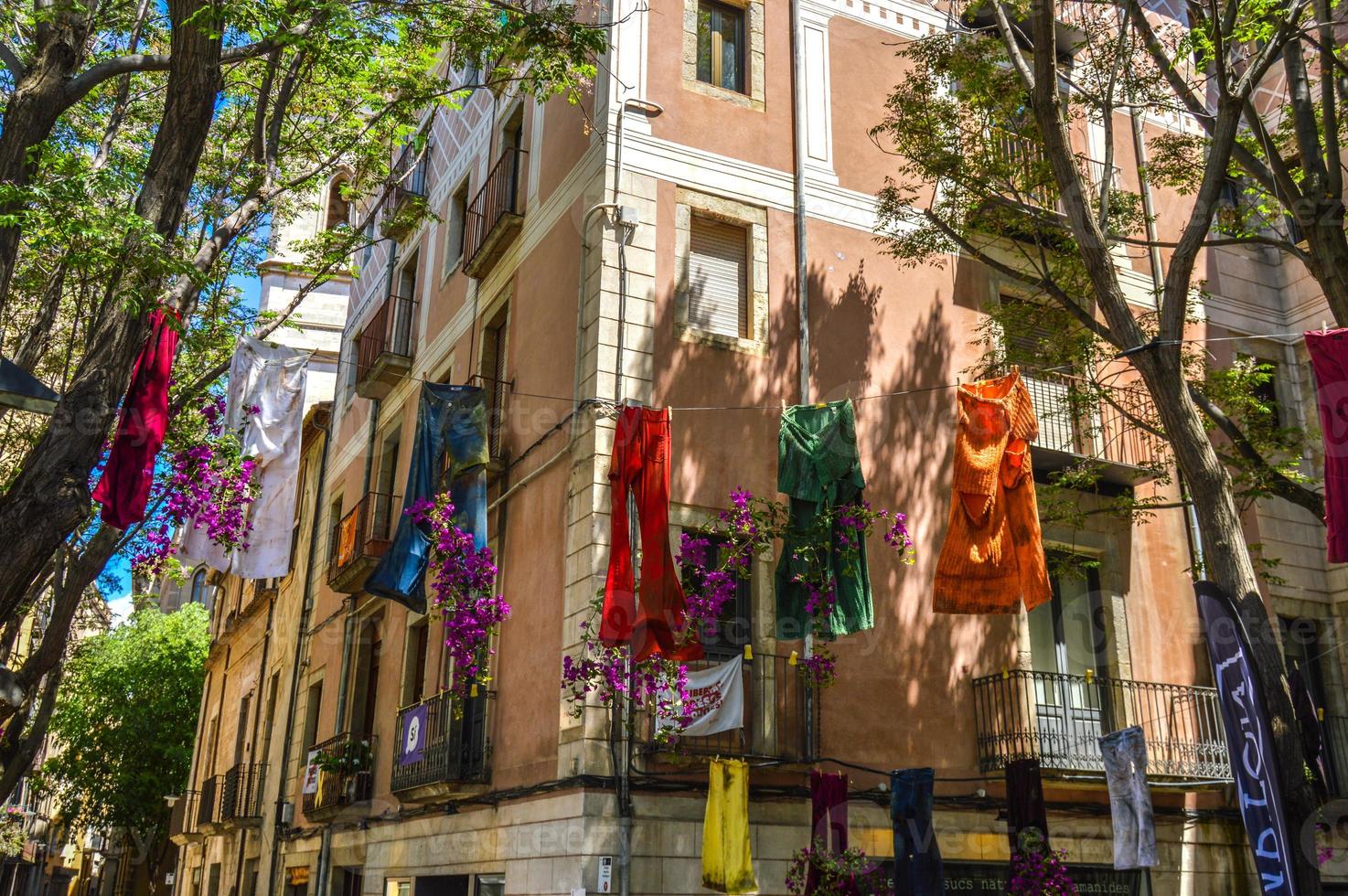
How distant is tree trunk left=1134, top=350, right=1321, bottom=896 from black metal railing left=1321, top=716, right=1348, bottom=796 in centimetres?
599

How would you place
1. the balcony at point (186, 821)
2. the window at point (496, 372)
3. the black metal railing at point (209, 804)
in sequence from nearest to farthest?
the window at point (496, 372), the black metal railing at point (209, 804), the balcony at point (186, 821)

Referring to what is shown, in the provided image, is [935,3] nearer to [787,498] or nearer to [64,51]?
[787,498]

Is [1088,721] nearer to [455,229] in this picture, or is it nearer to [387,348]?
[455,229]

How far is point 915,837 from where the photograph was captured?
11.3 metres

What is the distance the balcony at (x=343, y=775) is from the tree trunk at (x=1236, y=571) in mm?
12167

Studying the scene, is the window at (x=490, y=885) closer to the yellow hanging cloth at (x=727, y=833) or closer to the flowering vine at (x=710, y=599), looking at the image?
the flowering vine at (x=710, y=599)

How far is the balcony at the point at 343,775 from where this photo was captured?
56.5 ft

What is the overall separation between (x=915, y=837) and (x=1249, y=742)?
11.3 feet

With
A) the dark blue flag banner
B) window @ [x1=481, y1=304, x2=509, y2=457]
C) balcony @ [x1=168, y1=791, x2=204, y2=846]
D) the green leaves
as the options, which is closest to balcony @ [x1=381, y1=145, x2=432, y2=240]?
window @ [x1=481, y1=304, x2=509, y2=457]

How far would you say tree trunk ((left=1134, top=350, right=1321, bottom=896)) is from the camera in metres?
9.27

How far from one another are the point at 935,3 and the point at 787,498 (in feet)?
25.5

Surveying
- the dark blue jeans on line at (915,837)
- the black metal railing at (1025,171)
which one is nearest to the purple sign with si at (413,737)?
the dark blue jeans on line at (915,837)

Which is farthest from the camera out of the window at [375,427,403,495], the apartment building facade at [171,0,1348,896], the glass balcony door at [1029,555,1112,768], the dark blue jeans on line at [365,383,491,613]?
the window at [375,427,403,495]

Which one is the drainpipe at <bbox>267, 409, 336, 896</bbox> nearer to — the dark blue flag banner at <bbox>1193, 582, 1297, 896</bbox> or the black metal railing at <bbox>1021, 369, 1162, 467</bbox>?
the black metal railing at <bbox>1021, 369, 1162, 467</bbox>
